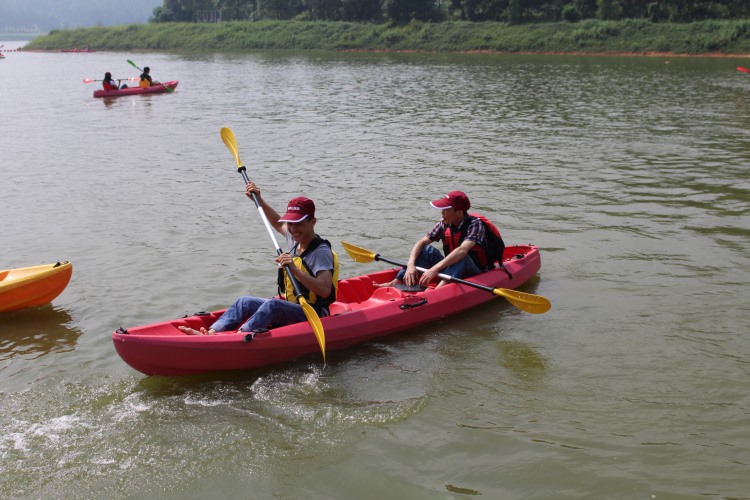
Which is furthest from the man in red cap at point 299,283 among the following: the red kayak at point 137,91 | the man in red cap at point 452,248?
the red kayak at point 137,91

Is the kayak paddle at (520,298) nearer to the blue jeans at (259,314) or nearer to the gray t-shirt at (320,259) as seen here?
the gray t-shirt at (320,259)

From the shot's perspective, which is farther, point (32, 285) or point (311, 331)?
point (32, 285)

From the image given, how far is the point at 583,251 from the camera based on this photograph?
34.2 feet

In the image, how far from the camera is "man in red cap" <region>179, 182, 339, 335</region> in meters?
6.82

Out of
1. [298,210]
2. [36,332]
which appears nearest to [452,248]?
[298,210]

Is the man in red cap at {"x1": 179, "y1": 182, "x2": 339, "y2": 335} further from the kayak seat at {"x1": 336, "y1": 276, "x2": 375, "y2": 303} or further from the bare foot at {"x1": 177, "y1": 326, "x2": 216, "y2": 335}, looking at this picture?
the kayak seat at {"x1": 336, "y1": 276, "x2": 375, "y2": 303}

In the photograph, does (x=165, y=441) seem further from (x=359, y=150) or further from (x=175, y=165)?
(x=359, y=150)

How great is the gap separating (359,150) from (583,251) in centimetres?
809

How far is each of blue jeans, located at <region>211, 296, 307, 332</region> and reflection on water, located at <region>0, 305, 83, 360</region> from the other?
1.75 m

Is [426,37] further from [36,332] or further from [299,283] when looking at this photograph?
[299,283]

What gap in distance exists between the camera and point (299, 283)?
23.8 feet

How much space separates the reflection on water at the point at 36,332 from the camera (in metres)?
7.62

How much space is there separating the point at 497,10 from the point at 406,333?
5708 centimetres

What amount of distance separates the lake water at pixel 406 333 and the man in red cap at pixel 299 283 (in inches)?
17.5
